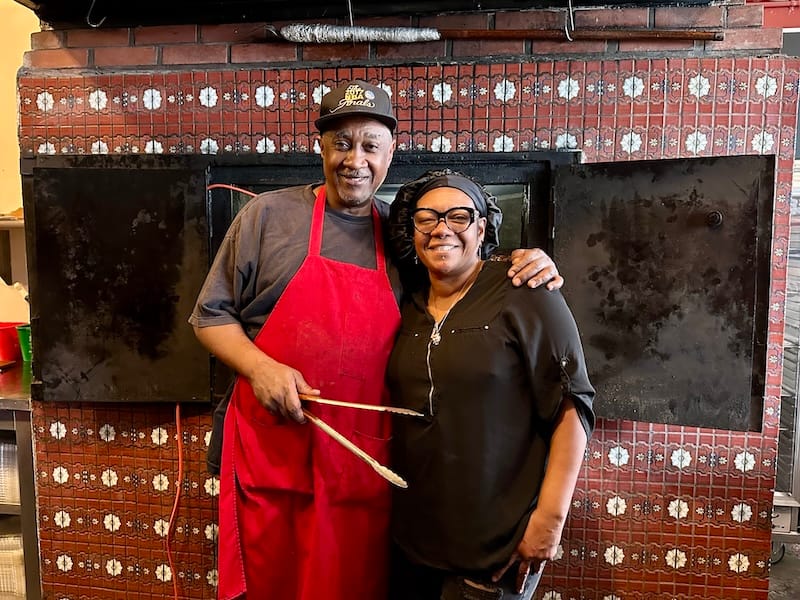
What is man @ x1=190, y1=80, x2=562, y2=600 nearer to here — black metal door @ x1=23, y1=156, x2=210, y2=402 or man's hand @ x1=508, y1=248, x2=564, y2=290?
man's hand @ x1=508, y1=248, x2=564, y2=290

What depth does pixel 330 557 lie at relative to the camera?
51.0 inches

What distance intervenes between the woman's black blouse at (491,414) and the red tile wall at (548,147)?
84 cm

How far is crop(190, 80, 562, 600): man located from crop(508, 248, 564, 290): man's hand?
311mm

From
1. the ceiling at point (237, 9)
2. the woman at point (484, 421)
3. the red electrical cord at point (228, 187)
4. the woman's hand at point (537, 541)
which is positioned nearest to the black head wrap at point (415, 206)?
the woman at point (484, 421)

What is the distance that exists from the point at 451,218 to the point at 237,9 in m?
1.24

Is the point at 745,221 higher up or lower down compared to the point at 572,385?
higher up

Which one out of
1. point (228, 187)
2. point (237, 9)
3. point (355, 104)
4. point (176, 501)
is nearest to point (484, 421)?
point (355, 104)

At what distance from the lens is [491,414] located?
1.10m

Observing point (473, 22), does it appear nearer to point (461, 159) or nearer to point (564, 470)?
point (461, 159)

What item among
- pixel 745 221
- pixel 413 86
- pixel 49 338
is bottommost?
pixel 49 338

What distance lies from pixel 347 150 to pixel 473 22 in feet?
2.84

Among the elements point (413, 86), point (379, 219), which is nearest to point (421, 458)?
point (379, 219)

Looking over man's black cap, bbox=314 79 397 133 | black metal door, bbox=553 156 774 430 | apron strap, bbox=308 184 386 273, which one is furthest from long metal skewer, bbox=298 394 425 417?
black metal door, bbox=553 156 774 430

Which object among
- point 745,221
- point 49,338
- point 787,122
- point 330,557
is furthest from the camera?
point 49,338
